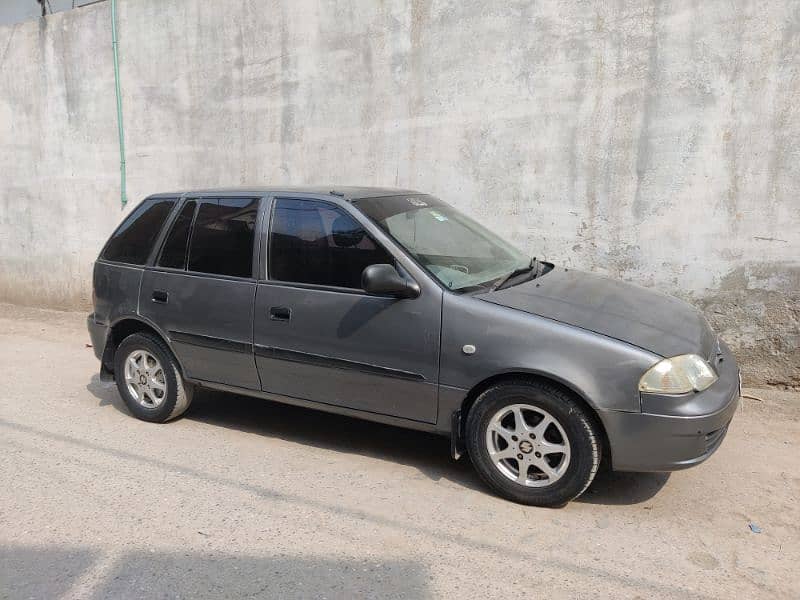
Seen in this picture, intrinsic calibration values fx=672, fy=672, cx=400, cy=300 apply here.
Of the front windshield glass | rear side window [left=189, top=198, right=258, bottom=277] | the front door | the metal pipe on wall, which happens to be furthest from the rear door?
the metal pipe on wall

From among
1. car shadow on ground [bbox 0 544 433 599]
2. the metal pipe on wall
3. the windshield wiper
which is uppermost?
the metal pipe on wall

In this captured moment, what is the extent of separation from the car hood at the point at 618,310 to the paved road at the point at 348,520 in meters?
0.89

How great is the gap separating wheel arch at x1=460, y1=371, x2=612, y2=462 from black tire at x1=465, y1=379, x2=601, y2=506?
0.02 meters

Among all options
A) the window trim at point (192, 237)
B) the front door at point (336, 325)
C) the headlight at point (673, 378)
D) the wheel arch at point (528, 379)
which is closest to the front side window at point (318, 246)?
the front door at point (336, 325)

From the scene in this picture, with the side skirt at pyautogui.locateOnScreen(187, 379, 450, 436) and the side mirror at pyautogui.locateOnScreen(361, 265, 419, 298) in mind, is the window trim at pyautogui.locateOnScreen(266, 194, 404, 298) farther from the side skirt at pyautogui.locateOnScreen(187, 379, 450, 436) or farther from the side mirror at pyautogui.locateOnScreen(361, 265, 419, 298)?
the side skirt at pyautogui.locateOnScreen(187, 379, 450, 436)

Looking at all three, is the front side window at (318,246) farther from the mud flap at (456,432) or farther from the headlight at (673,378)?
the headlight at (673,378)

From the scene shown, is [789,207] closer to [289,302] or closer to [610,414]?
[610,414]

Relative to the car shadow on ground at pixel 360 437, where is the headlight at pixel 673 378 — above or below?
above

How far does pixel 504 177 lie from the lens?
615 cm

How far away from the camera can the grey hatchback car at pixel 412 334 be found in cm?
338

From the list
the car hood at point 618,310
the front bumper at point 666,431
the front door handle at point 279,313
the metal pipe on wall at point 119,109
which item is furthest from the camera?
the metal pipe on wall at point 119,109

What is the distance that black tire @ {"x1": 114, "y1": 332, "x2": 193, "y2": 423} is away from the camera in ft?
15.8

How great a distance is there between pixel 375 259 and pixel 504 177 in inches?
102

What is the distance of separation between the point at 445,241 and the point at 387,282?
29.7 inches
